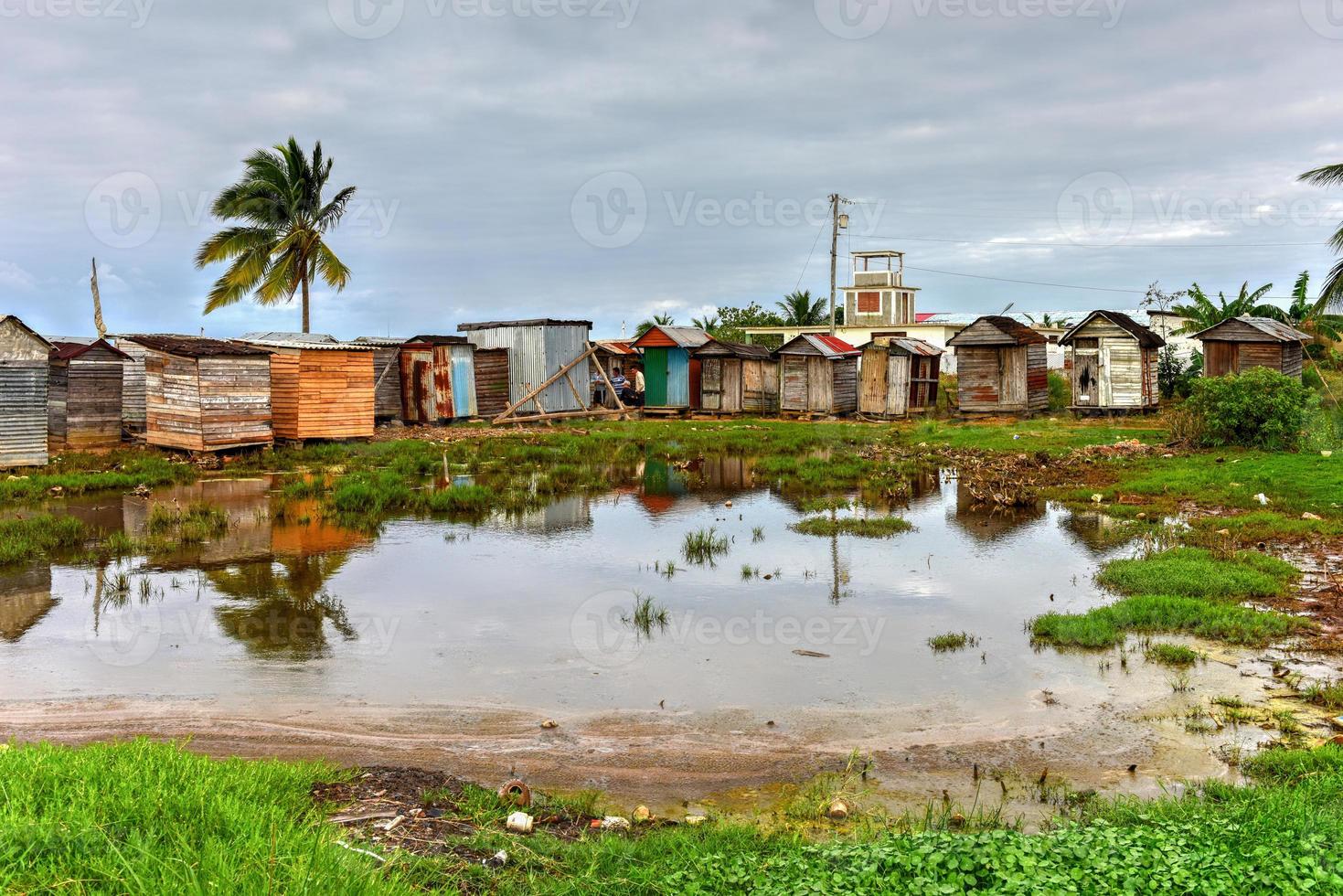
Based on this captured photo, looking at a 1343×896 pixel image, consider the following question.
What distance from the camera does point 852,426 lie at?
30453 mm

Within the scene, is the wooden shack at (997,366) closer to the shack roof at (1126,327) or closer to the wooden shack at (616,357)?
the shack roof at (1126,327)

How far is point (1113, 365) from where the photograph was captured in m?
30.0

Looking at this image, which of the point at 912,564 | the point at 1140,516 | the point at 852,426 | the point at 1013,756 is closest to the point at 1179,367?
the point at 852,426

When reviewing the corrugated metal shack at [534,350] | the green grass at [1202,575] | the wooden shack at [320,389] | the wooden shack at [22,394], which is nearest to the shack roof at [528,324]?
the corrugated metal shack at [534,350]

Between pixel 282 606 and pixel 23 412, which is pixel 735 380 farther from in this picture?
pixel 282 606

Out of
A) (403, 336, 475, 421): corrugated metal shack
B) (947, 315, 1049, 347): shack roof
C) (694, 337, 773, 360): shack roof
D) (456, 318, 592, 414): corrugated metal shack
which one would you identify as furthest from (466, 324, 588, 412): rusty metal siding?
(947, 315, 1049, 347): shack roof

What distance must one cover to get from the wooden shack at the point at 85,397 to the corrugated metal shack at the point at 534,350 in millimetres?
11307

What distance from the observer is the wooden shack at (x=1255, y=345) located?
85.1 feet

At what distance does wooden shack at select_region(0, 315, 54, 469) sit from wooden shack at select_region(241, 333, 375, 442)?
479cm

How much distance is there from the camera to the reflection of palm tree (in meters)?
9.03

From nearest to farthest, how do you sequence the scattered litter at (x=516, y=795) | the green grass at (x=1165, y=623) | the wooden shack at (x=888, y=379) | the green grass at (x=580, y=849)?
the green grass at (x=580, y=849) → the scattered litter at (x=516, y=795) → the green grass at (x=1165, y=623) → the wooden shack at (x=888, y=379)

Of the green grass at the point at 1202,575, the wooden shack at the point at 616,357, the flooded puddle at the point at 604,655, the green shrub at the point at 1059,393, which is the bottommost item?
the flooded puddle at the point at 604,655

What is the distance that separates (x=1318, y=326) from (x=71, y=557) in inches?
1252

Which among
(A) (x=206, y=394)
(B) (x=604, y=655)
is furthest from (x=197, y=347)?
(B) (x=604, y=655)
